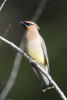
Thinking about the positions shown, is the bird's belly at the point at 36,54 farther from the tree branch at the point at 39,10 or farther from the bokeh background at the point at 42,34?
the bokeh background at the point at 42,34

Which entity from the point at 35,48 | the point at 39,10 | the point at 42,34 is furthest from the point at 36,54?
the point at 42,34

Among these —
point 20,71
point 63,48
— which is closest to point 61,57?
point 63,48

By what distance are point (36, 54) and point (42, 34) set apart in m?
2.55

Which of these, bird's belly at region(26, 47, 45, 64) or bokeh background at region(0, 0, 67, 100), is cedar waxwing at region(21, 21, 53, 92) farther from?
bokeh background at region(0, 0, 67, 100)

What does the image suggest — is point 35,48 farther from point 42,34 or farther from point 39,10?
point 42,34

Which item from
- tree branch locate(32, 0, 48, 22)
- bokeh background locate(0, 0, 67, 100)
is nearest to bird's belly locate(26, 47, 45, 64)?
tree branch locate(32, 0, 48, 22)

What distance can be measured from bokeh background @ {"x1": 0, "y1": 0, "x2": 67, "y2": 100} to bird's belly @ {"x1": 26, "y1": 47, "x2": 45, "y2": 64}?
228cm

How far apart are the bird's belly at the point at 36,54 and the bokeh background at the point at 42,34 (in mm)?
2284

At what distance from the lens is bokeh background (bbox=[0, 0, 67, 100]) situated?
29.4 ft

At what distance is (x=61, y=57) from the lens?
909cm

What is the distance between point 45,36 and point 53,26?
0.78 ft

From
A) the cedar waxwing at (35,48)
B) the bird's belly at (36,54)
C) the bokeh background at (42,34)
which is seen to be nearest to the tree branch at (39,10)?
the bokeh background at (42,34)

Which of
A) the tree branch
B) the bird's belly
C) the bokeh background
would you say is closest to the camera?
the bird's belly

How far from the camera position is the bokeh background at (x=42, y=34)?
8953 millimetres
